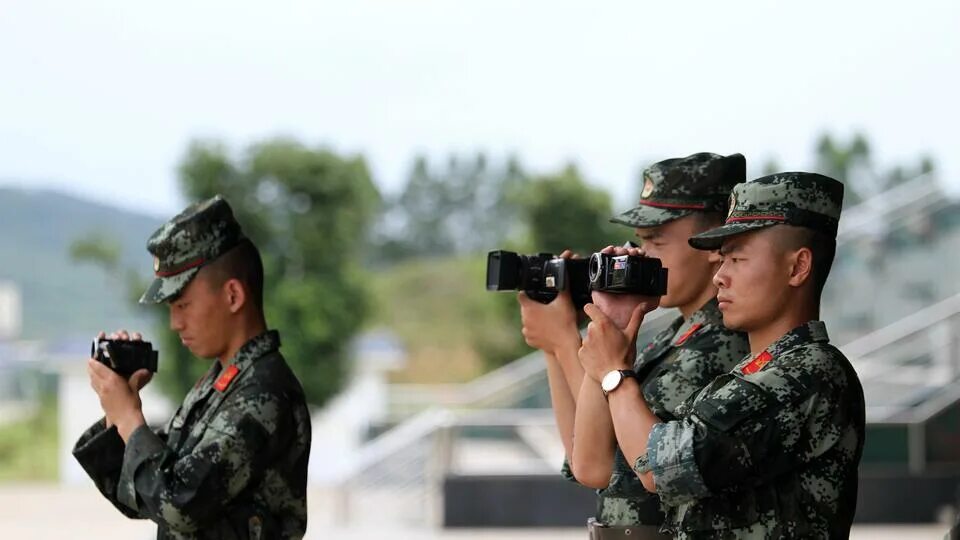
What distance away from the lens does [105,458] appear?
3137mm

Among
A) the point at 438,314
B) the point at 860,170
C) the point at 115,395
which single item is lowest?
→ the point at 438,314

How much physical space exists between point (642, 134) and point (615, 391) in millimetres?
41605

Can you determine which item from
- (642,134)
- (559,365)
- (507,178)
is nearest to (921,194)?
(559,365)

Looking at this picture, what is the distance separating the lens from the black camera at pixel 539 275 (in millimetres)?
2656

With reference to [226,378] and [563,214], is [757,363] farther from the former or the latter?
[563,214]

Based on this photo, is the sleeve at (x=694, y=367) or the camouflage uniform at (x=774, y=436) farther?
the sleeve at (x=694, y=367)

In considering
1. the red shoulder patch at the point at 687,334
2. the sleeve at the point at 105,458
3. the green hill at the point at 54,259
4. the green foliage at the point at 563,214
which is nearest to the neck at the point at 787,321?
the red shoulder patch at the point at 687,334

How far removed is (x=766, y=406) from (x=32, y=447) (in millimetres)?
26415

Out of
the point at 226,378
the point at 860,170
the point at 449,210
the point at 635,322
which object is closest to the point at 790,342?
the point at 635,322

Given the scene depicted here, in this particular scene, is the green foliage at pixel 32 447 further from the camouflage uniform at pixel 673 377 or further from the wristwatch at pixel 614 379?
the wristwatch at pixel 614 379

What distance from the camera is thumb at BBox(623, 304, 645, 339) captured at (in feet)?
7.89

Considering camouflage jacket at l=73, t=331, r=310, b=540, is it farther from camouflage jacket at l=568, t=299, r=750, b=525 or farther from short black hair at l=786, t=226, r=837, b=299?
short black hair at l=786, t=226, r=837, b=299

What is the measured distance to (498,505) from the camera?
385 inches

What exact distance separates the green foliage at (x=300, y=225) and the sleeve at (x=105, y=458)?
14727 mm
